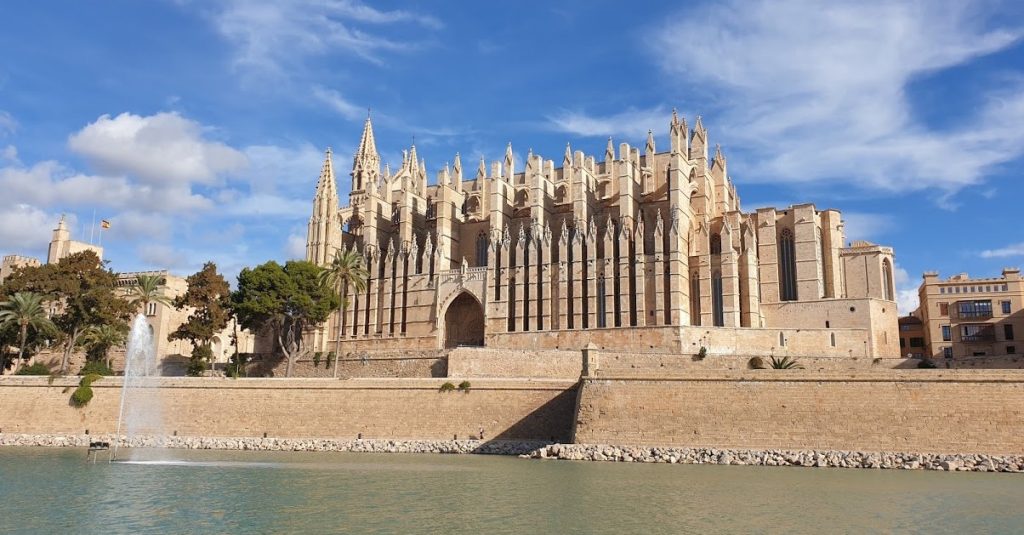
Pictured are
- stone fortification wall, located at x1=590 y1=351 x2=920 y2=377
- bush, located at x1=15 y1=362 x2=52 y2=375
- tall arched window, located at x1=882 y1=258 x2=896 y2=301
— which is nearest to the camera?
stone fortification wall, located at x1=590 y1=351 x2=920 y2=377

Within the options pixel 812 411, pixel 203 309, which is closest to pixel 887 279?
pixel 812 411

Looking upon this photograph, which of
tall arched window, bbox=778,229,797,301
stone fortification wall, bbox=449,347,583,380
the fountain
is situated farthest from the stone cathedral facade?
the fountain

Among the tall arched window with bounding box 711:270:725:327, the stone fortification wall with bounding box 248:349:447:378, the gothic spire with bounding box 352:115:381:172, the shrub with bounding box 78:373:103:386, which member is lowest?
the shrub with bounding box 78:373:103:386

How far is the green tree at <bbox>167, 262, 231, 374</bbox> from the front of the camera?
4381cm

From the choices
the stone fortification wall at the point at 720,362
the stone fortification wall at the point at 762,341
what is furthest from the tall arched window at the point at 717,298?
the stone fortification wall at the point at 720,362

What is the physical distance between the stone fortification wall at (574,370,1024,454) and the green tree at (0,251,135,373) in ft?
85.8

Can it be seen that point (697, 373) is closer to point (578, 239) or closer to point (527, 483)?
point (527, 483)

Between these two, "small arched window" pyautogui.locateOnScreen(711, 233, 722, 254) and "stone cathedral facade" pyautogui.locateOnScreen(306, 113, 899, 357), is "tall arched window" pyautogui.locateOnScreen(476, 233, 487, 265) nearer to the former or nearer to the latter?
"stone cathedral facade" pyautogui.locateOnScreen(306, 113, 899, 357)

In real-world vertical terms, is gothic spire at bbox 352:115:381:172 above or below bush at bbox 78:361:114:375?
above

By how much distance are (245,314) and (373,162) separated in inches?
1385

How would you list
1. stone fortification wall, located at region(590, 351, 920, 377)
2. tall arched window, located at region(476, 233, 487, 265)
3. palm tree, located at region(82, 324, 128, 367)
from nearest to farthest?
stone fortification wall, located at region(590, 351, 920, 377), palm tree, located at region(82, 324, 128, 367), tall arched window, located at region(476, 233, 487, 265)

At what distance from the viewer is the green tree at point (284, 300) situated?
45.1 meters

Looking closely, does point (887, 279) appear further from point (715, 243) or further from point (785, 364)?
point (785, 364)

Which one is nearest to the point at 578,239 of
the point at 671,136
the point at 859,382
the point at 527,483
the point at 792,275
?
the point at 671,136
